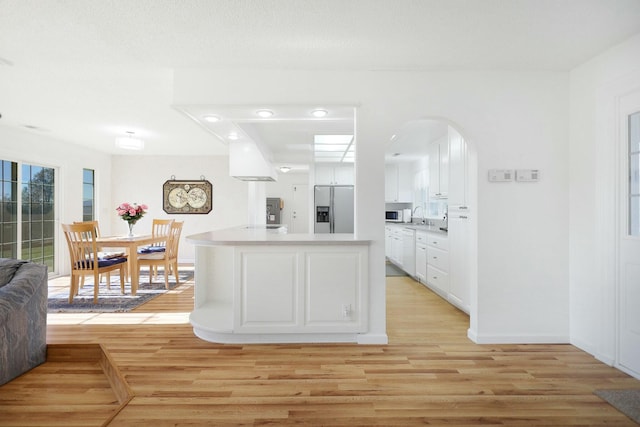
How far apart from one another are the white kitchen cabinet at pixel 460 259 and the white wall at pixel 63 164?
6213 mm

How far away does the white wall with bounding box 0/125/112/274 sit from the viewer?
4961 millimetres

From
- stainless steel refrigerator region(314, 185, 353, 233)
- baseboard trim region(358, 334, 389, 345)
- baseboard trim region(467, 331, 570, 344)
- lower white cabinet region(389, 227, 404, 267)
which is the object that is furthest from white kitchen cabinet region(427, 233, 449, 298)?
stainless steel refrigerator region(314, 185, 353, 233)

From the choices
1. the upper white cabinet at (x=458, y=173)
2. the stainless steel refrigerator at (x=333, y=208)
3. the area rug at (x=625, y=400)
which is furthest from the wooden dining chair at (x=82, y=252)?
the area rug at (x=625, y=400)

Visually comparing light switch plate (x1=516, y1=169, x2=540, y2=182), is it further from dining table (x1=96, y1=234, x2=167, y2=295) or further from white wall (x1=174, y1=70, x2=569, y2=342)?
dining table (x1=96, y1=234, x2=167, y2=295)

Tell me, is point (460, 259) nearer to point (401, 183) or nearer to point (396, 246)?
point (396, 246)

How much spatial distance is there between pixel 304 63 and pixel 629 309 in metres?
3.00

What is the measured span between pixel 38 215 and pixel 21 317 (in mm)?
3998

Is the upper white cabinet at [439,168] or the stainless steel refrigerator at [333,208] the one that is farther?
the stainless steel refrigerator at [333,208]

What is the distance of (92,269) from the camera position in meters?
4.14

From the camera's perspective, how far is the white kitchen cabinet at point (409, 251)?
17.5ft

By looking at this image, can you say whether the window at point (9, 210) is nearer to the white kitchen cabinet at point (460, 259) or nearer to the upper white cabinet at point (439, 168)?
the white kitchen cabinet at point (460, 259)

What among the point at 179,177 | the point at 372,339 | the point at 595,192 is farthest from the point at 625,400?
the point at 179,177

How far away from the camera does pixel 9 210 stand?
4887 mm

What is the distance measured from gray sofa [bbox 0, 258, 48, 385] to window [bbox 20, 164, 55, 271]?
127 inches
